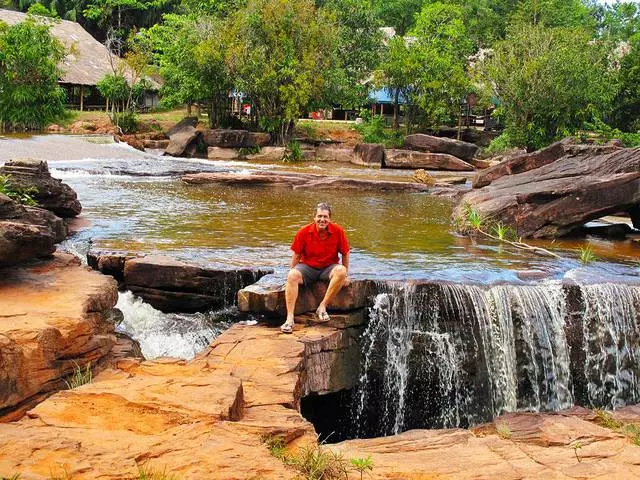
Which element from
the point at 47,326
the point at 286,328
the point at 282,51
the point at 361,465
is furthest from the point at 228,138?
the point at 361,465

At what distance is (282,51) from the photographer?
31953 millimetres

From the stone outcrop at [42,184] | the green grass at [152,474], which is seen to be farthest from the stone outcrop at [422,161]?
the green grass at [152,474]

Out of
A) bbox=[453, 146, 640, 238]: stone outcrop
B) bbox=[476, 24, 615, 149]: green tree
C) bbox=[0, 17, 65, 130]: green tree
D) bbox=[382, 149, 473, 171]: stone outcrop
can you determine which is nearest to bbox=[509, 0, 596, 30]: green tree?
bbox=[476, 24, 615, 149]: green tree

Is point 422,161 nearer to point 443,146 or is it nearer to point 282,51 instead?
point 443,146

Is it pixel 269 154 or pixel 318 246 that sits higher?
pixel 269 154

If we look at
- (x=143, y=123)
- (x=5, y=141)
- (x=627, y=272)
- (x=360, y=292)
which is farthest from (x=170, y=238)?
(x=143, y=123)

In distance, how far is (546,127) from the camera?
97.7 feet

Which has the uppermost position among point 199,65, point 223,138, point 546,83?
point 199,65

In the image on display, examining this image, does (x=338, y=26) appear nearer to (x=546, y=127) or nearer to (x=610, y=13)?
(x=546, y=127)

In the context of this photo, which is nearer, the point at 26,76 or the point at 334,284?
the point at 334,284

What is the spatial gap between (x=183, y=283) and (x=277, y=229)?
4296 millimetres

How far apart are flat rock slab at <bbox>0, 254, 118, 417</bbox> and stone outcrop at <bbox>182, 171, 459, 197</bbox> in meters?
12.2

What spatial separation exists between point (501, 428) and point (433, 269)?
344cm

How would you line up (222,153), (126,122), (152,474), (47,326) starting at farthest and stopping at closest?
(126,122), (222,153), (47,326), (152,474)
